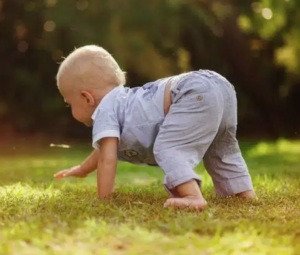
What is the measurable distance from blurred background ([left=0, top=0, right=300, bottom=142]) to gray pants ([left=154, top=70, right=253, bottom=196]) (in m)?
6.96

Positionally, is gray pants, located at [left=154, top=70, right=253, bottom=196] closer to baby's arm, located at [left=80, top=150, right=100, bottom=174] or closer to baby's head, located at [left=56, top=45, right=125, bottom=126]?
baby's head, located at [left=56, top=45, right=125, bottom=126]

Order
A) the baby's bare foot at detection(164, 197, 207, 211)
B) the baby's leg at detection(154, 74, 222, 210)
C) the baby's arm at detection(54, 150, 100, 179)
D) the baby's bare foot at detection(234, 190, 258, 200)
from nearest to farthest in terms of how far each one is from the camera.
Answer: the baby's bare foot at detection(164, 197, 207, 211) → the baby's leg at detection(154, 74, 222, 210) → the baby's bare foot at detection(234, 190, 258, 200) → the baby's arm at detection(54, 150, 100, 179)

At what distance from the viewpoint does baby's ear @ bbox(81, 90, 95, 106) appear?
269 cm

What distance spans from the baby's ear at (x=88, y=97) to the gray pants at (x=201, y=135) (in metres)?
0.40

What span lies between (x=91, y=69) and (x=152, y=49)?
7659 mm

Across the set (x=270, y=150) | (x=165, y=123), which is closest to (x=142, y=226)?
(x=165, y=123)

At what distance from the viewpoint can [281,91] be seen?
429 inches

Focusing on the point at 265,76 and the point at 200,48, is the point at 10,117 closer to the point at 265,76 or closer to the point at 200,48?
the point at 200,48

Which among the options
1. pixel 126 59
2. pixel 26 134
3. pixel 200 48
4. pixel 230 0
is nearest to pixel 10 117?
pixel 26 134

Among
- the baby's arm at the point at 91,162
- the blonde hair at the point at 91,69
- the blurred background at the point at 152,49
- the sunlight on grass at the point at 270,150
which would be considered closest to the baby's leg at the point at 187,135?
the blonde hair at the point at 91,69

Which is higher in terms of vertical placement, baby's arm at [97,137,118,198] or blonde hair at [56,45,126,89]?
blonde hair at [56,45,126,89]

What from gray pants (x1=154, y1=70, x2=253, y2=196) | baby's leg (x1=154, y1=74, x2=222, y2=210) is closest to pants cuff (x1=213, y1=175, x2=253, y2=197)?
gray pants (x1=154, y1=70, x2=253, y2=196)

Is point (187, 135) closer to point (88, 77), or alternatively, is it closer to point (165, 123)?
point (165, 123)

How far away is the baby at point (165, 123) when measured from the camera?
234 centimetres
